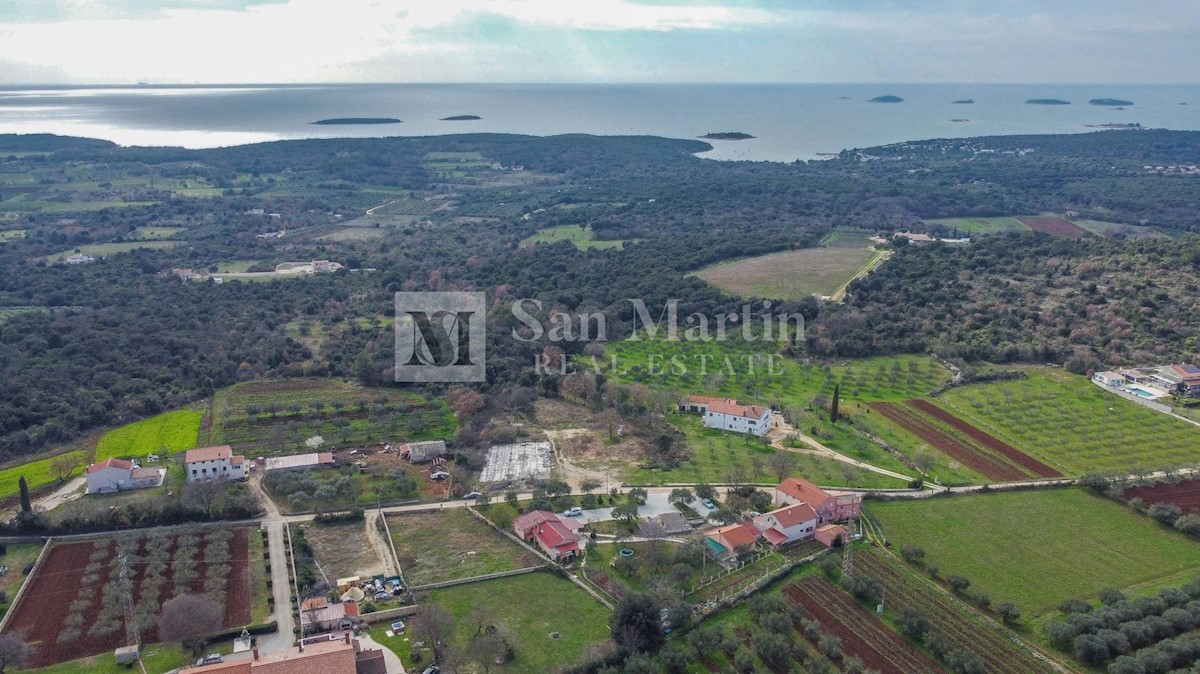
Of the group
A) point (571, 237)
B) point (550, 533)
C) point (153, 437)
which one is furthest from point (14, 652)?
point (571, 237)

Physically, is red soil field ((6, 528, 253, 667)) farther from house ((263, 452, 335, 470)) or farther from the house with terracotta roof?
the house with terracotta roof

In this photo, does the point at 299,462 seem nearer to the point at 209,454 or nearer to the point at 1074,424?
the point at 209,454

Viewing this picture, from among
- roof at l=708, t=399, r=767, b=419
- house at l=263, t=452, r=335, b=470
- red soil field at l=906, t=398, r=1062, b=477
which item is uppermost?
roof at l=708, t=399, r=767, b=419

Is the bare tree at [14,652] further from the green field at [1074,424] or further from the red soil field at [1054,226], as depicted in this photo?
the red soil field at [1054,226]

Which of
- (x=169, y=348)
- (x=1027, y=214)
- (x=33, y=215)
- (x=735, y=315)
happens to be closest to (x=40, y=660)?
(x=169, y=348)

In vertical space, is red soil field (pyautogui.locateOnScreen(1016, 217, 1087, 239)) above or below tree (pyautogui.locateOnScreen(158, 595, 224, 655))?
above

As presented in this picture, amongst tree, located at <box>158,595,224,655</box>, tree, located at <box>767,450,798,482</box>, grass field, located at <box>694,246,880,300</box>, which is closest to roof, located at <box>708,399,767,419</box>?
tree, located at <box>767,450,798,482</box>

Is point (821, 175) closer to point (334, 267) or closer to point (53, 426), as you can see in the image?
point (334, 267)
